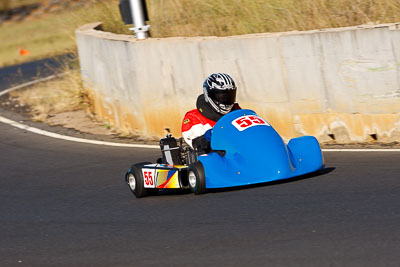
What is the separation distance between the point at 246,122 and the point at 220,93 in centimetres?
63

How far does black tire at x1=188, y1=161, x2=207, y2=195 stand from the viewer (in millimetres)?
7883

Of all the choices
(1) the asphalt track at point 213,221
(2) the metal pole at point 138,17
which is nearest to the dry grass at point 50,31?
(2) the metal pole at point 138,17

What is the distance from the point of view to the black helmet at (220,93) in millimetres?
8500

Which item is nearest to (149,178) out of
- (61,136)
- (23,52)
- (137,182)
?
(137,182)

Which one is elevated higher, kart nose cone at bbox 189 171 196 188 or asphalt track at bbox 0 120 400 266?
kart nose cone at bbox 189 171 196 188

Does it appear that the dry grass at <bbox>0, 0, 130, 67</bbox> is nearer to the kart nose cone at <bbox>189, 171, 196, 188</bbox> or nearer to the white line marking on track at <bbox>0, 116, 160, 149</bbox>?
the white line marking on track at <bbox>0, 116, 160, 149</bbox>

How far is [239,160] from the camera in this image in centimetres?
780

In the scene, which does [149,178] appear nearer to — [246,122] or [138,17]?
[246,122]

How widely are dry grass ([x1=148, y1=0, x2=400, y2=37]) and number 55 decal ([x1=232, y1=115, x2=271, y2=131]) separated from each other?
4791mm

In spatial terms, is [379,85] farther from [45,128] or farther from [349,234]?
[45,128]

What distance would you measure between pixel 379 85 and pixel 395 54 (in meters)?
0.45

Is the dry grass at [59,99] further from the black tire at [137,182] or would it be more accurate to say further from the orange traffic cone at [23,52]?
the orange traffic cone at [23,52]

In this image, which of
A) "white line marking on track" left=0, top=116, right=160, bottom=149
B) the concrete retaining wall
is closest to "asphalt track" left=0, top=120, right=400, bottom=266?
the concrete retaining wall

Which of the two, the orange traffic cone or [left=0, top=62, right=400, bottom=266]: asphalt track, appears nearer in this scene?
[left=0, top=62, right=400, bottom=266]: asphalt track
